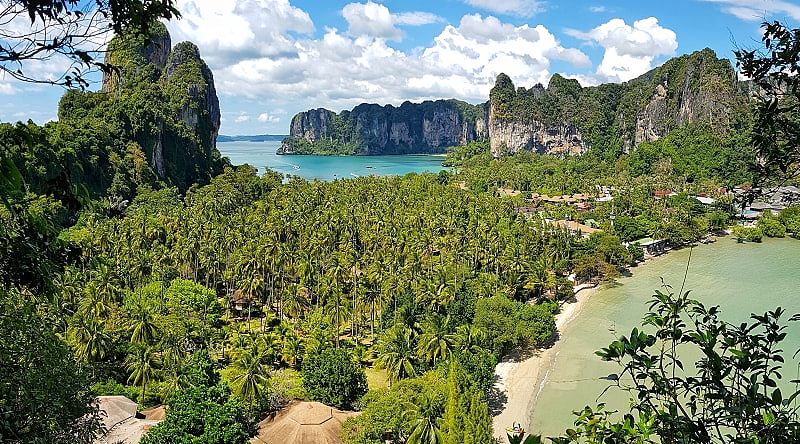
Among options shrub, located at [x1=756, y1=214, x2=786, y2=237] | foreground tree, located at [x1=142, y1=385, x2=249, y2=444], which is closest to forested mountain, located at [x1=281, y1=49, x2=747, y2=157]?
shrub, located at [x1=756, y1=214, x2=786, y2=237]

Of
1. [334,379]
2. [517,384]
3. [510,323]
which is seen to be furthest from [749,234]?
[334,379]

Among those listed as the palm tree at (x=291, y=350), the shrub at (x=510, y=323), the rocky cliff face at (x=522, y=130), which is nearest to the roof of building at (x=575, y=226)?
the shrub at (x=510, y=323)

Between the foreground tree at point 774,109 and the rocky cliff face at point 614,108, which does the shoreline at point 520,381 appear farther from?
the rocky cliff face at point 614,108

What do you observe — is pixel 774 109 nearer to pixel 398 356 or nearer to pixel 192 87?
pixel 398 356

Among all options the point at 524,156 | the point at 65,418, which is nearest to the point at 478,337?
the point at 65,418

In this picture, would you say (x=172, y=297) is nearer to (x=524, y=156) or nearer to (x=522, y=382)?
(x=522, y=382)
